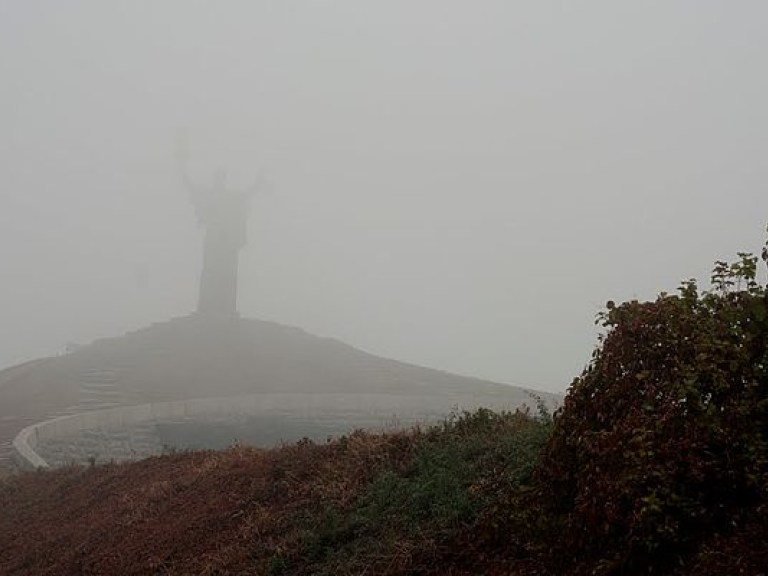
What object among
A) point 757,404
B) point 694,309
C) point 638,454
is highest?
point 694,309

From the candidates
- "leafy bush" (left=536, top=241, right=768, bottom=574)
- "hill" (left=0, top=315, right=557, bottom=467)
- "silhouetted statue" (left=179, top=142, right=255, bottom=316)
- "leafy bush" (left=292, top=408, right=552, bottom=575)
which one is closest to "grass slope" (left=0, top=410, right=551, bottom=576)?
"leafy bush" (left=292, top=408, right=552, bottom=575)

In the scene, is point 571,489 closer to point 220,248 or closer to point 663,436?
point 663,436

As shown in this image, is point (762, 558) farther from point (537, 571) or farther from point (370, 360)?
point (370, 360)

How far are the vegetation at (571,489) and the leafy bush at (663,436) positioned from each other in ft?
0.05

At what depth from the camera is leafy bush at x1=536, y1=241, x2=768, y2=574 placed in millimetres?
4887

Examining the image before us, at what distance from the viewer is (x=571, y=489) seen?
6.04 m

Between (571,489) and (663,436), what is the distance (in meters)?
1.09

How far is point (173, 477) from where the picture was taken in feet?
47.5

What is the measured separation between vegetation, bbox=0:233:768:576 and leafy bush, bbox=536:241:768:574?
0.01m

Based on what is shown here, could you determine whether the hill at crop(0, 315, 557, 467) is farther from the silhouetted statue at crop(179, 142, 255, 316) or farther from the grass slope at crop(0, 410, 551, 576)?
the grass slope at crop(0, 410, 551, 576)

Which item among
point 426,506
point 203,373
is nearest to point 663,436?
point 426,506

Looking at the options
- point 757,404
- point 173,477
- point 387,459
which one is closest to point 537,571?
point 757,404

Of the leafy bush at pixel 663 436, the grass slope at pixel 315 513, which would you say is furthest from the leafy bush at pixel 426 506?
the leafy bush at pixel 663 436

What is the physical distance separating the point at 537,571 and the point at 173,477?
10816mm
